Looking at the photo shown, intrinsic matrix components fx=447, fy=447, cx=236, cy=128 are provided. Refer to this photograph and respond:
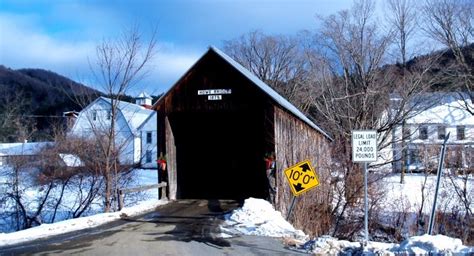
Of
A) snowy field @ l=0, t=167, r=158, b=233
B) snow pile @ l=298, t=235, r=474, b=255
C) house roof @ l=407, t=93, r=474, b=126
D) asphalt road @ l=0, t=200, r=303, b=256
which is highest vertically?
house roof @ l=407, t=93, r=474, b=126

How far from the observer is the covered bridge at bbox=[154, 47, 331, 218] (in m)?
15.8

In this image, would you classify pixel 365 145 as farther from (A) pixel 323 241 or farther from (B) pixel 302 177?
(B) pixel 302 177

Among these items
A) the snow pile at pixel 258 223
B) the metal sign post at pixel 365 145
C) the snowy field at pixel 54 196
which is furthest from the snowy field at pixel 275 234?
the snowy field at pixel 54 196

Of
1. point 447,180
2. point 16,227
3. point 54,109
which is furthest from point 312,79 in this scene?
point 54,109

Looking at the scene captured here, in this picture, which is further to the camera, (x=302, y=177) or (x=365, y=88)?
(x=365, y=88)

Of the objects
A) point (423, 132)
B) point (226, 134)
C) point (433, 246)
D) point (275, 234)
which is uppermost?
point (423, 132)

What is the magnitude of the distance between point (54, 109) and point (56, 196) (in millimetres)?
49445

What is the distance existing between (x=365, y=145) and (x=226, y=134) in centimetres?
1066

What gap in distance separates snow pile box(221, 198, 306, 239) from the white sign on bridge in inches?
87.3

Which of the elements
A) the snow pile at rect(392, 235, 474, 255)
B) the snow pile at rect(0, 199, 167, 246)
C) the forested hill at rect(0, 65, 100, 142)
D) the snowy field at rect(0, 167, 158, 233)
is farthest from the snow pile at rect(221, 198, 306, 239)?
the forested hill at rect(0, 65, 100, 142)

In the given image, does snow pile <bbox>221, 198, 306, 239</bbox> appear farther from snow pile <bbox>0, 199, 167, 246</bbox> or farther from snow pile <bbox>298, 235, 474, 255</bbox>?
snow pile <bbox>0, 199, 167, 246</bbox>

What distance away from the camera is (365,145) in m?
9.23

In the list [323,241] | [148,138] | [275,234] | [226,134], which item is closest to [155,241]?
[275,234]

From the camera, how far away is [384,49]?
107ft
